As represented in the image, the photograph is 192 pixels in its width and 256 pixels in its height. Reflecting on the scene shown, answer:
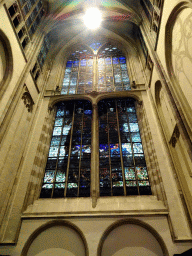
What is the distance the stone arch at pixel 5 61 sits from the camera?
515 cm

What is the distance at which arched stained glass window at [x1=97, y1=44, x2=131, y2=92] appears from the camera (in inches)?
346

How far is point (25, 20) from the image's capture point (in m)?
6.82

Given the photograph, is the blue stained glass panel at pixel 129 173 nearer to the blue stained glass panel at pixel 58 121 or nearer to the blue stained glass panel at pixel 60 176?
the blue stained glass panel at pixel 60 176

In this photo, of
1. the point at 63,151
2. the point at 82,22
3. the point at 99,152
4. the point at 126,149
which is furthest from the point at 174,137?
the point at 82,22

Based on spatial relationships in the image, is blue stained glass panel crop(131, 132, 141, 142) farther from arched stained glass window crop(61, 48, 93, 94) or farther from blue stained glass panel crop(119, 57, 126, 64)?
blue stained glass panel crop(119, 57, 126, 64)

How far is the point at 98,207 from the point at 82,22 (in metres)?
11.6

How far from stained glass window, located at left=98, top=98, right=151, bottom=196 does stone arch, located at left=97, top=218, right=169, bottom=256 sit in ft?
3.10

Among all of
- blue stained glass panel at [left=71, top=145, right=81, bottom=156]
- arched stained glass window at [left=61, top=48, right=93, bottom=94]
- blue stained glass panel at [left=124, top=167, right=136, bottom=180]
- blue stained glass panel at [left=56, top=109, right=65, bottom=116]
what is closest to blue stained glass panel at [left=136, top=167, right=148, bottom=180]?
blue stained glass panel at [left=124, top=167, right=136, bottom=180]

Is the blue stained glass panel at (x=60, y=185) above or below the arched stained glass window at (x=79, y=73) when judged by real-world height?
below

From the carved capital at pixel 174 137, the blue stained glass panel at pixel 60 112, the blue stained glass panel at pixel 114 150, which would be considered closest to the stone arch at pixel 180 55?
the carved capital at pixel 174 137

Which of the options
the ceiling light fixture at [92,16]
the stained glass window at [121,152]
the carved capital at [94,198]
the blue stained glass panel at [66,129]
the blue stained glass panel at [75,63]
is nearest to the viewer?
the carved capital at [94,198]

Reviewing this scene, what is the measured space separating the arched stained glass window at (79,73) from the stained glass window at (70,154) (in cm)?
107

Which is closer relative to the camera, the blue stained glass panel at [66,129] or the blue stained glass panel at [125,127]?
the blue stained glass panel at [125,127]

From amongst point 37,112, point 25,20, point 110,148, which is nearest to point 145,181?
point 110,148
